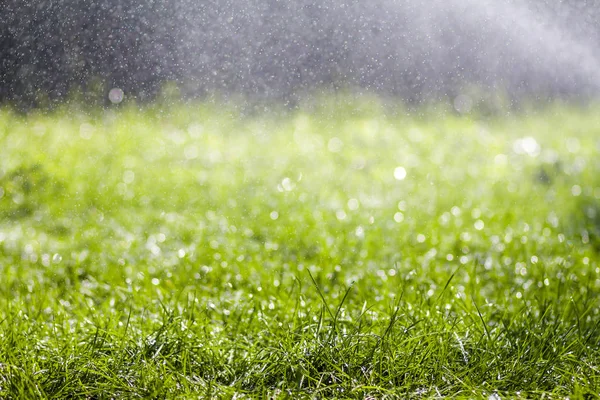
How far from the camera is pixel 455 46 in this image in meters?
6.10

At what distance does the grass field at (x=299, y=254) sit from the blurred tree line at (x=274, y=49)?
31.0 inches

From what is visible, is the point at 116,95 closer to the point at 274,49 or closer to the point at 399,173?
the point at 274,49

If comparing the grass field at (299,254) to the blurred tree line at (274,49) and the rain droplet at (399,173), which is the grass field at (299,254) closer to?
the rain droplet at (399,173)

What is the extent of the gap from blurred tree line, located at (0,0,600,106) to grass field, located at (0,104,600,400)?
2.59 feet

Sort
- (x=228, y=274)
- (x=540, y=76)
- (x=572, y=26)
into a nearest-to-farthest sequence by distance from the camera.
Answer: (x=228, y=274) → (x=572, y=26) → (x=540, y=76)

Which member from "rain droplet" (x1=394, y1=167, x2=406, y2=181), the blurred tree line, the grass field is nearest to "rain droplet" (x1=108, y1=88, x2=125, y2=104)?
the blurred tree line

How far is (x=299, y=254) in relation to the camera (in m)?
2.96

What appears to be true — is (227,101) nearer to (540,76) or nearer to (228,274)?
(540,76)

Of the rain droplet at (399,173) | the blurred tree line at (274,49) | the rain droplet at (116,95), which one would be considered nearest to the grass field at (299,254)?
the rain droplet at (399,173)

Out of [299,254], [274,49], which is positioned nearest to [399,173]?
[299,254]

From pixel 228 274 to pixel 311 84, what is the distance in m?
3.88

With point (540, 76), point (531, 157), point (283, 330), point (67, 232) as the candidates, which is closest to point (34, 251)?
point (67, 232)

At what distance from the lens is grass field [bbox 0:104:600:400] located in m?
1.80

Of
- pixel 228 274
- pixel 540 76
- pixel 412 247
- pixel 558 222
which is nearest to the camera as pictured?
pixel 228 274
